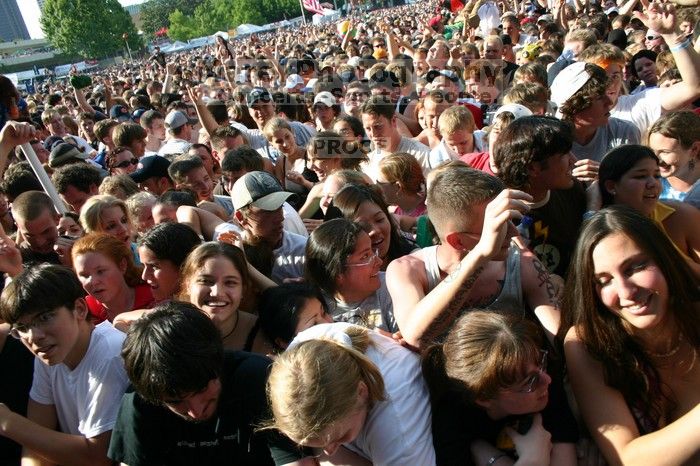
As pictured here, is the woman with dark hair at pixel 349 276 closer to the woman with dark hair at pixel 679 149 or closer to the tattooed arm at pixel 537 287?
the tattooed arm at pixel 537 287

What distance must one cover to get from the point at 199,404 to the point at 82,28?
90096mm

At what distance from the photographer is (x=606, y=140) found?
3900 millimetres

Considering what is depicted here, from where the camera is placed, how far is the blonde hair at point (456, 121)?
443cm

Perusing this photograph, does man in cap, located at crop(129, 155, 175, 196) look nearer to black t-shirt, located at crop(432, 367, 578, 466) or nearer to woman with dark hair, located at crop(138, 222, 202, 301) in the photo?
woman with dark hair, located at crop(138, 222, 202, 301)

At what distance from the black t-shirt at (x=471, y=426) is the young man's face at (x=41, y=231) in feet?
10.6

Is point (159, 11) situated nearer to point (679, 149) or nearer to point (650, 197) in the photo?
point (679, 149)

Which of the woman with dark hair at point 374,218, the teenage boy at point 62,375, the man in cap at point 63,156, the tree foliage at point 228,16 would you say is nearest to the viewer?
the teenage boy at point 62,375

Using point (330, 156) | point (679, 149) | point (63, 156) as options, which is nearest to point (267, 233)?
point (330, 156)

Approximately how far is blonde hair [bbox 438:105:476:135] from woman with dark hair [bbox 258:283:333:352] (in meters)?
2.35

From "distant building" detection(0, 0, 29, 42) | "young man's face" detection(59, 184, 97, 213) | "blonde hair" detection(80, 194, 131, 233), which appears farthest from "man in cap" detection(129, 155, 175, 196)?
"distant building" detection(0, 0, 29, 42)

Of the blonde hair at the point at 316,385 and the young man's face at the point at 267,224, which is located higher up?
the blonde hair at the point at 316,385

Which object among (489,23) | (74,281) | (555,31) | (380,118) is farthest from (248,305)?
(489,23)

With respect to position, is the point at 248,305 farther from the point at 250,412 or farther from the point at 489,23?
the point at 489,23

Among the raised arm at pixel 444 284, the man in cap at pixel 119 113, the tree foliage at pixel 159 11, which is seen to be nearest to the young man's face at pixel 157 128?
the man in cap at pixel 119 113
